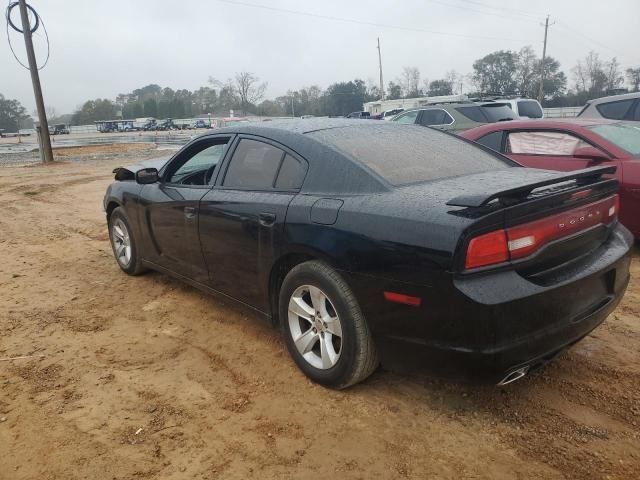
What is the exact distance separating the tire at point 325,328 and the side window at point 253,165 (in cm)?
72

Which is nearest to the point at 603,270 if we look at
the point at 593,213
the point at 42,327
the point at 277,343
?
the point at 593,213

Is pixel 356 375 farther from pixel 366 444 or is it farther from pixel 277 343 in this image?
pixel 277 343

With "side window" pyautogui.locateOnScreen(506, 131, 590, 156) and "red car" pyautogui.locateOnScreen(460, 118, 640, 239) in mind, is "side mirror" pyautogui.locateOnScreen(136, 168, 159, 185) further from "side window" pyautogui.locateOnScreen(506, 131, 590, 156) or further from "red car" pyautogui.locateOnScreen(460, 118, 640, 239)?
"side window" pyautogui.locateOnScreen(506, 131, 590, 156)

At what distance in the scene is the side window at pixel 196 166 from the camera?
Answer: 4.07 metres

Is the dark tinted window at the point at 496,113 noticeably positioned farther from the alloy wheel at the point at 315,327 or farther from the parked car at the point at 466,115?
the alloy wheel at the point at 315,327

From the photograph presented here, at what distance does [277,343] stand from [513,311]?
181cm

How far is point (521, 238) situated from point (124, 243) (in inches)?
158

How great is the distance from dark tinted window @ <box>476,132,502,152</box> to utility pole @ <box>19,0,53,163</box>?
18.1 meters

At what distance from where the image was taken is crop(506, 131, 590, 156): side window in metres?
5.58

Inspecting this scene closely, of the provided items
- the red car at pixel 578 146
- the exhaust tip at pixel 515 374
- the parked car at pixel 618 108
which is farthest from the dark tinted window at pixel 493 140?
the exhaust tip at pixel 515 374

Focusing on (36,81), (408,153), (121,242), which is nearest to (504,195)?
(408,153)

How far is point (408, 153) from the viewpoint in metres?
3.25

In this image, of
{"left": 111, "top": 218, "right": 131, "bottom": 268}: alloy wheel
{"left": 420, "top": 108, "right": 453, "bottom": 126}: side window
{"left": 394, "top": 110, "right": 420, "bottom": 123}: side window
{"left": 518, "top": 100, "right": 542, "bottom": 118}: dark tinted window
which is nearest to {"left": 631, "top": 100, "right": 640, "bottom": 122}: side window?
{"left": 420, "top": 108, "right": 453, "bottom": 126}: side window

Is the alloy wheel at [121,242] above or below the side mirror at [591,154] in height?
below
